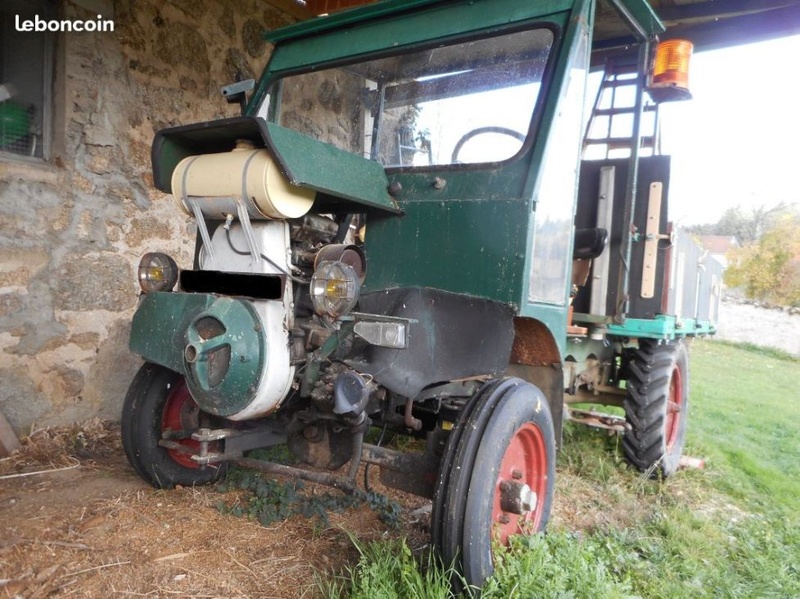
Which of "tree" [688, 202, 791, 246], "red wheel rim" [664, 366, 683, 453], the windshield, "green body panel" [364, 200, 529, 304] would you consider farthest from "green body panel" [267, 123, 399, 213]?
"tree" [688, 202, 791, 246]

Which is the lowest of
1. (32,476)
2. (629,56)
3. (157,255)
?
(32,476)

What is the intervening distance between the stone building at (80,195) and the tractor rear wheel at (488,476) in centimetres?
272

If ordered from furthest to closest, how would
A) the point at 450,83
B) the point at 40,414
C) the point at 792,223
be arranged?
the point at 792,223 < the point at 40,414 < the point at 450,83

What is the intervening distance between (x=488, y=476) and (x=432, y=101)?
162cm

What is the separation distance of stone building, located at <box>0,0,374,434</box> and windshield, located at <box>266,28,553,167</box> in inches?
55.1

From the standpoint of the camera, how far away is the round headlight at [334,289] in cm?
202

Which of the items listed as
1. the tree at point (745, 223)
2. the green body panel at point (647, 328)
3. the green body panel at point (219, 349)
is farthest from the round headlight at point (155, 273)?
the tree at point (745, 223)

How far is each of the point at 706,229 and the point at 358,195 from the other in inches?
1715

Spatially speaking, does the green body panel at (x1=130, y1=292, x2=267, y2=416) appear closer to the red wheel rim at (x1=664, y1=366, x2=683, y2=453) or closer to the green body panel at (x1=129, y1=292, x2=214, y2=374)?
the green body panel at (x1=129, y1=292, x2=214, y2=374)

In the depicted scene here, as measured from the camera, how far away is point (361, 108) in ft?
9.57

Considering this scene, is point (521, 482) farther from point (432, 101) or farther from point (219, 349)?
point (432, 101)

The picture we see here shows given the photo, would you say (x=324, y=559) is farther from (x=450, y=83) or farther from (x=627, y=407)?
(x=627, y=407)

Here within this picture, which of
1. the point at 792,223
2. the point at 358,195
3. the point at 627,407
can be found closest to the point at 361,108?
the point at 358,195

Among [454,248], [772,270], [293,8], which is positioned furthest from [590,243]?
[772,270]
